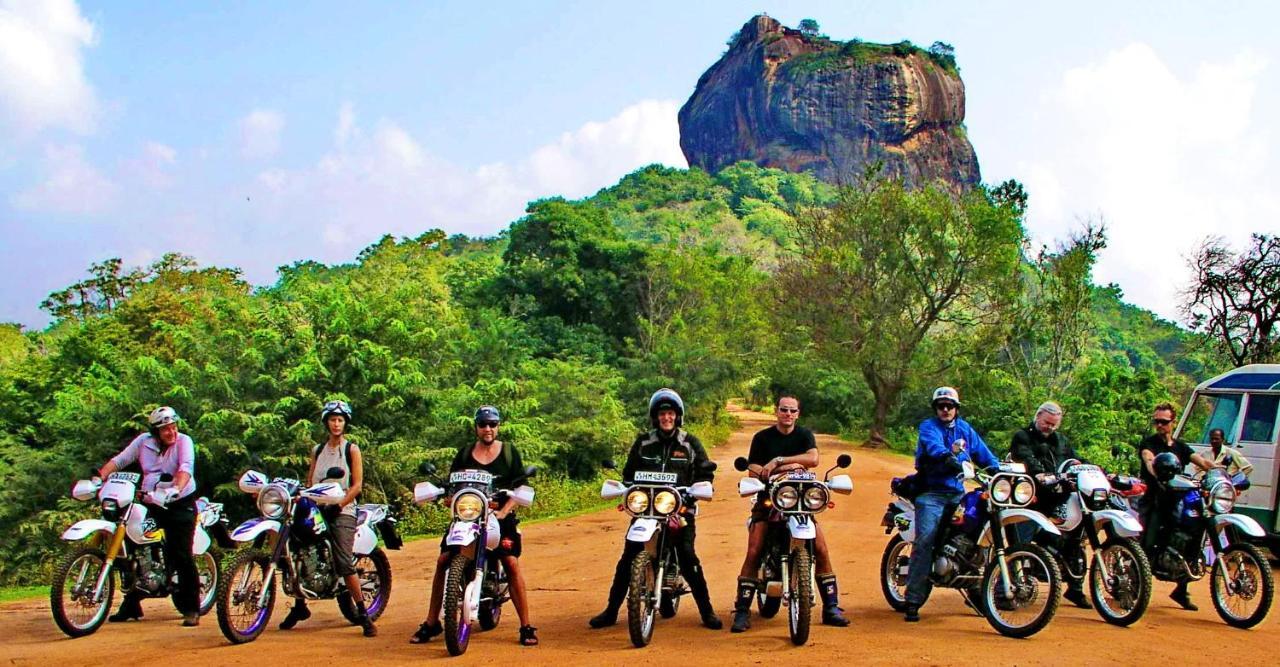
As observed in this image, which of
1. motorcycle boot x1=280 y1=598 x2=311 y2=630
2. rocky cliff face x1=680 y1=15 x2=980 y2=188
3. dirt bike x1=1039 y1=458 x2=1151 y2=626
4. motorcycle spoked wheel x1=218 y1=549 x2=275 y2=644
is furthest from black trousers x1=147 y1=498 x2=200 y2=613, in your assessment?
rocky cliff face x1=680 y1=15 x2=980 y2=188

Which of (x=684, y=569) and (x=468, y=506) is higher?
(x=468, y=506)

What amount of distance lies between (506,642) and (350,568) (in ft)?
4.59

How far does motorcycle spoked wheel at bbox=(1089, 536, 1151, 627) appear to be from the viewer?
8008 millimetres

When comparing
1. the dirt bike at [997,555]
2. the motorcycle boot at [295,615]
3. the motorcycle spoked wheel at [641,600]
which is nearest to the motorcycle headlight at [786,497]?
the motorcycle spoked wheel at [641,600]

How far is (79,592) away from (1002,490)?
6926 mm

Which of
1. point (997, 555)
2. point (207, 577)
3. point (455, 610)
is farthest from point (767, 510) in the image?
point (207, 577)

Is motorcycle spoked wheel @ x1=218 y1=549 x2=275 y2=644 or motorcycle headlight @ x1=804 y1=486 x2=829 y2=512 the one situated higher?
motorcycle headlight @ x1=804 y1=486 x2=829 y2=512

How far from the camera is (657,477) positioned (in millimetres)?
7680

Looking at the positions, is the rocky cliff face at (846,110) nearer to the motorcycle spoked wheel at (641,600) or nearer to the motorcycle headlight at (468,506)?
the motorcycle spoked wheel at (641,600)

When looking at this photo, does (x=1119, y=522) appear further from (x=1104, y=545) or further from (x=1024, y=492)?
(x=1024, y=492)

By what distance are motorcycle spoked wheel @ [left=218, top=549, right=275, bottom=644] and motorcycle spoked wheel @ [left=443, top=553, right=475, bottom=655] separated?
1538 millimetres

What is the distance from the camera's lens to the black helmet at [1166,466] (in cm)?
909

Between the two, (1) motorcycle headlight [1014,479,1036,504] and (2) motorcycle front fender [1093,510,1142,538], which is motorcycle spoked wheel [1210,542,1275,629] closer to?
(2) motorcycle front fender [1093,510,1142,538]

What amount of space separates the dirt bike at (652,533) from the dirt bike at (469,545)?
762 mm
